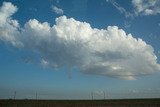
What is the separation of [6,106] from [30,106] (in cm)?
555

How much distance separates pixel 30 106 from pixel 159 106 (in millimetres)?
29950

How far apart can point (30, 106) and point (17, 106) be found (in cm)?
305

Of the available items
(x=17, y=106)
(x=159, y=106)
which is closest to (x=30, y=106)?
(x=17, y=106)

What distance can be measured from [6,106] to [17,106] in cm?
250

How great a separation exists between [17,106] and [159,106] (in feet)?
107

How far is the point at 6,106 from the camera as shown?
206 feet

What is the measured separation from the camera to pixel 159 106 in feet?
214

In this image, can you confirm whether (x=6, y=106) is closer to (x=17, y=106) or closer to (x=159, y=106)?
(x=17, y=106)

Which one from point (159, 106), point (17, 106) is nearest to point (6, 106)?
point (17, 106)

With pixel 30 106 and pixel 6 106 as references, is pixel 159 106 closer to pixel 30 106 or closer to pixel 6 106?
pixel 30 106

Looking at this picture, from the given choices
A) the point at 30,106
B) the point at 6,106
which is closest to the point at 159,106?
the point at 30,106

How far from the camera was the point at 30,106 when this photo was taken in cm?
6531

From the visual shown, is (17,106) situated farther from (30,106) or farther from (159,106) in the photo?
(159,106)
